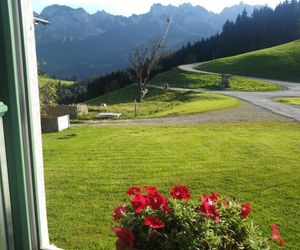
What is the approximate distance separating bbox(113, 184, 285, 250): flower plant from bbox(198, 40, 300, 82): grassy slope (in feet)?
138

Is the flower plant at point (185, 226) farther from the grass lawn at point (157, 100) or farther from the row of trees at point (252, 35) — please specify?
the row of trees at point (252, 35)

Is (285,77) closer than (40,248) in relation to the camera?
No

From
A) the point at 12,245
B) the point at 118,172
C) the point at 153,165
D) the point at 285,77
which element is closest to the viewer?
the point at 12,245

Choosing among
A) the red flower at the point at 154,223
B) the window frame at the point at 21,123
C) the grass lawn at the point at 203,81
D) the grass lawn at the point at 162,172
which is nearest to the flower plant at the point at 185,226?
the red flower at the point at 154,223

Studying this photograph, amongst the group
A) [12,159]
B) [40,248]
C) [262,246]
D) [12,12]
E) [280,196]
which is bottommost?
[280,196]

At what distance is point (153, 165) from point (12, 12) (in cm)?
510

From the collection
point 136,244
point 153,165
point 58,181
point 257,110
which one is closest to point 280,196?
point 153,165

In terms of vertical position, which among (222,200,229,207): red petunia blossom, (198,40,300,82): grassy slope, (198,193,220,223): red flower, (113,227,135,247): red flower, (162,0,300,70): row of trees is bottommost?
(113,227,135,247): red flower

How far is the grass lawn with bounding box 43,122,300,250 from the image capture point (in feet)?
14.7

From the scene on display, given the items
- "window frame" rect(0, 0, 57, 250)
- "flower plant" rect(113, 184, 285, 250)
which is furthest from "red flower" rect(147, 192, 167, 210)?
"window frame" rect(0, 0, 57, 250)

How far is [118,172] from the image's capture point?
6809 millimetres

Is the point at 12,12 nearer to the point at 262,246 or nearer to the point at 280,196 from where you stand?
the point at 262,246

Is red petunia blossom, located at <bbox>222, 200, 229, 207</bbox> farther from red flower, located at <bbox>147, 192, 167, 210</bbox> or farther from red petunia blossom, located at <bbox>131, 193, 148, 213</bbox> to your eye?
red petunia blossom, located at <bbox>131, 193, 148, 213</bbox>

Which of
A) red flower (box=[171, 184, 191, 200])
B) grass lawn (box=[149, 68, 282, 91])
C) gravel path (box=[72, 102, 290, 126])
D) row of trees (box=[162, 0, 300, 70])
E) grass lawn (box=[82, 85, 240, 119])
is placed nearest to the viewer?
red flower (box=[171, 184, 191, 200])
